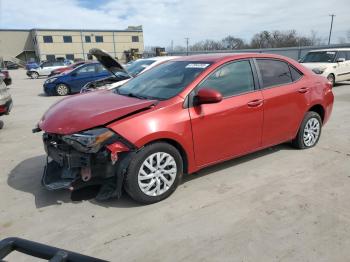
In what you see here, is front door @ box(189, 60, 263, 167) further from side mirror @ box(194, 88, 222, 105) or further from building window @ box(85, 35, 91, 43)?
building window @ box(85, 35, 91, 43)

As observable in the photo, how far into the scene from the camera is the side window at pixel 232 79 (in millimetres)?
4117

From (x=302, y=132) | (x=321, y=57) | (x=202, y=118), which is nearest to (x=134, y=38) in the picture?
(x=321, y=57)

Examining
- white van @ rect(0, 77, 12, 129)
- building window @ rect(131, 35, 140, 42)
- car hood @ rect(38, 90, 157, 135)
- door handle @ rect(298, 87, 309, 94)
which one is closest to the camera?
car hood @ rect(38, 90, 157, 135)

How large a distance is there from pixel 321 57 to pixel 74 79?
11.1 meters

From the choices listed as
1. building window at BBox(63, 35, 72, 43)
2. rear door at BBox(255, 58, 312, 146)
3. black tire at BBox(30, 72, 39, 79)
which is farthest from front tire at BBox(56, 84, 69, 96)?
building window at BBox(63, 35, 72, 43)

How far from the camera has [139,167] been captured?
3504 millimetres

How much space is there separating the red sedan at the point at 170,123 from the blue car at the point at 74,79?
10.2 m

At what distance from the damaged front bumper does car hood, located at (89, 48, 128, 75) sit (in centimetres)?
428

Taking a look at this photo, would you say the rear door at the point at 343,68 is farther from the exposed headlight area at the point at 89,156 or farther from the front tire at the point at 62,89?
the exposed headlight area at the point at 89,156

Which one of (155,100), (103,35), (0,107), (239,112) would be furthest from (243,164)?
(103,35)

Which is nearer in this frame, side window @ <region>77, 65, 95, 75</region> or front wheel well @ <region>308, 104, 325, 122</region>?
front wheel well @ <region>308, 104, 325, 122</region>

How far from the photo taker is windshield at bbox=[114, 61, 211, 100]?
405 cm

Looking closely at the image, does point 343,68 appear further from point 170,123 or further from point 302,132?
point 170,123

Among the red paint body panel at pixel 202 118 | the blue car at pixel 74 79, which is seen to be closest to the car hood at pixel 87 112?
the red paint body panel at pixel 202 118
